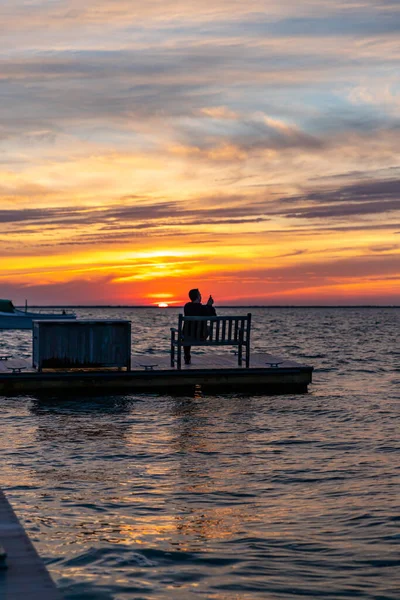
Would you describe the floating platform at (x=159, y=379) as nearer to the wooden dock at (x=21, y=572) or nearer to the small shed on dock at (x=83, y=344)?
the small shed on dock at (x=83, y=344)

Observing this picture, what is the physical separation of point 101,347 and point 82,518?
9751 millimetres

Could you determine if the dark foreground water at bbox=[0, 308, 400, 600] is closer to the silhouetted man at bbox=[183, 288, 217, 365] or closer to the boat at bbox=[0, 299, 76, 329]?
the silhouetted man at bbox=[183, 288, 217, 365]

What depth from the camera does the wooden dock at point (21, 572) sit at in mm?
5219

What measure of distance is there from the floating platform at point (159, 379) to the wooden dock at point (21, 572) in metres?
11.3

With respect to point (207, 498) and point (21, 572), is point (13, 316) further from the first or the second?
point (21, 572)

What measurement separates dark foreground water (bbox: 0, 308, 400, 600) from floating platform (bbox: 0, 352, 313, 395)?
3.09 feet

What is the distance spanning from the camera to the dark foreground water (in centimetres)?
689

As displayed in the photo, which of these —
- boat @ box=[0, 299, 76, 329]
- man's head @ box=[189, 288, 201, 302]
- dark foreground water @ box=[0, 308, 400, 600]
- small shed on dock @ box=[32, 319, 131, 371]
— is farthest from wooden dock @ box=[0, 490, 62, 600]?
boat @ box=[0, 299, 76, 329]

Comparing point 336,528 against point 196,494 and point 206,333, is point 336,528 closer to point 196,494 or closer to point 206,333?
point 196,494

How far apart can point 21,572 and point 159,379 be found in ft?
42.3

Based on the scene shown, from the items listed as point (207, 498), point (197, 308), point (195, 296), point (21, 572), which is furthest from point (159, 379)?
point (21, 572)

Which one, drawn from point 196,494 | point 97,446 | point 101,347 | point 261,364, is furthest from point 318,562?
point 261,364

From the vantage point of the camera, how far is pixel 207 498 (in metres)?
9.41

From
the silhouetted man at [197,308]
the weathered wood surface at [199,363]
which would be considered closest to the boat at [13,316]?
the weathered wood surface at [199,363]
